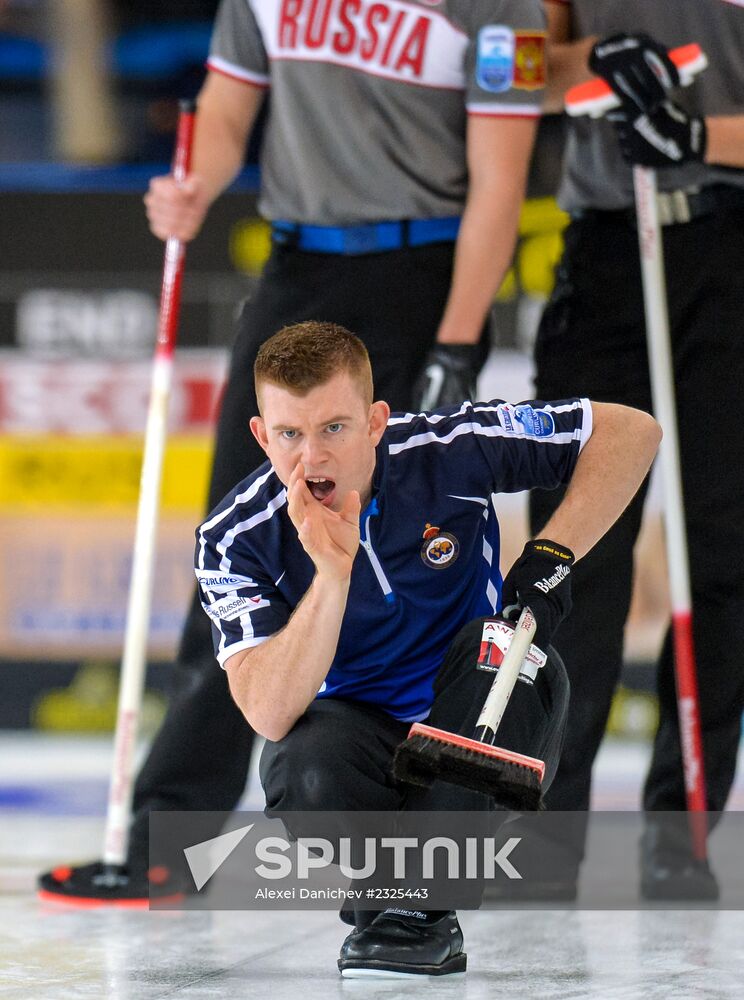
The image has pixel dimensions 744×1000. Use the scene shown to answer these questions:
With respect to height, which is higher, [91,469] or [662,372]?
[662,372]

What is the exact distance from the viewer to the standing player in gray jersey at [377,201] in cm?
293

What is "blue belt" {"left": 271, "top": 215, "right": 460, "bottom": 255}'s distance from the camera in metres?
2.98

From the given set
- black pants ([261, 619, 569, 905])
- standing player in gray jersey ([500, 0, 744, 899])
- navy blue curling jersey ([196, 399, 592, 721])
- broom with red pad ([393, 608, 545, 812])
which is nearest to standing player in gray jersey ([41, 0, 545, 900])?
standing player in gray jersey ([500, 0, 744, 899])

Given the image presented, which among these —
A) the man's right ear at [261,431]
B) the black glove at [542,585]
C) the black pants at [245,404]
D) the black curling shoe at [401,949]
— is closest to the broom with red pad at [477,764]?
the black glove at [542,585]

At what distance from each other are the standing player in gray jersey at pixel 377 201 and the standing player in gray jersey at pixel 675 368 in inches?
6.4

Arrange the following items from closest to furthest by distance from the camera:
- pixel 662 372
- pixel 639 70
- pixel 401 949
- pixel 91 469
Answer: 1. pixel 401 949
2. pixel 639 70
3. pixel 662 372
4. pixel 91 469

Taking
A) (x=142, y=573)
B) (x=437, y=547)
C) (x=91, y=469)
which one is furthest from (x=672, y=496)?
(x=91, y=469)

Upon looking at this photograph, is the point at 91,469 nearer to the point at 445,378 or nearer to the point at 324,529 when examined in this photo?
the point at 445,378

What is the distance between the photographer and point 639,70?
273 centimetres

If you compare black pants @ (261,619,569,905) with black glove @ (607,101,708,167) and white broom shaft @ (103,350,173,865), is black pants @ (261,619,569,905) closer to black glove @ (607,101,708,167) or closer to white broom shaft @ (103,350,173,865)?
white broom shaft @ (103,350,173,865)

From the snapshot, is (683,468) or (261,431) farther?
(683,468)

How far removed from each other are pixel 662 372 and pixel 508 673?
0.97 metres

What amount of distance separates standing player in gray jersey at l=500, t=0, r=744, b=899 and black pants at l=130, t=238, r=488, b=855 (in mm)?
266

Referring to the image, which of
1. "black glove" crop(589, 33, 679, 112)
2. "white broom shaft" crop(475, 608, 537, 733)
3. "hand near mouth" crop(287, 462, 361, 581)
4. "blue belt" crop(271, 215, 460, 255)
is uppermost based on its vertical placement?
"black glove" crop(589, 33, 679, 112)
